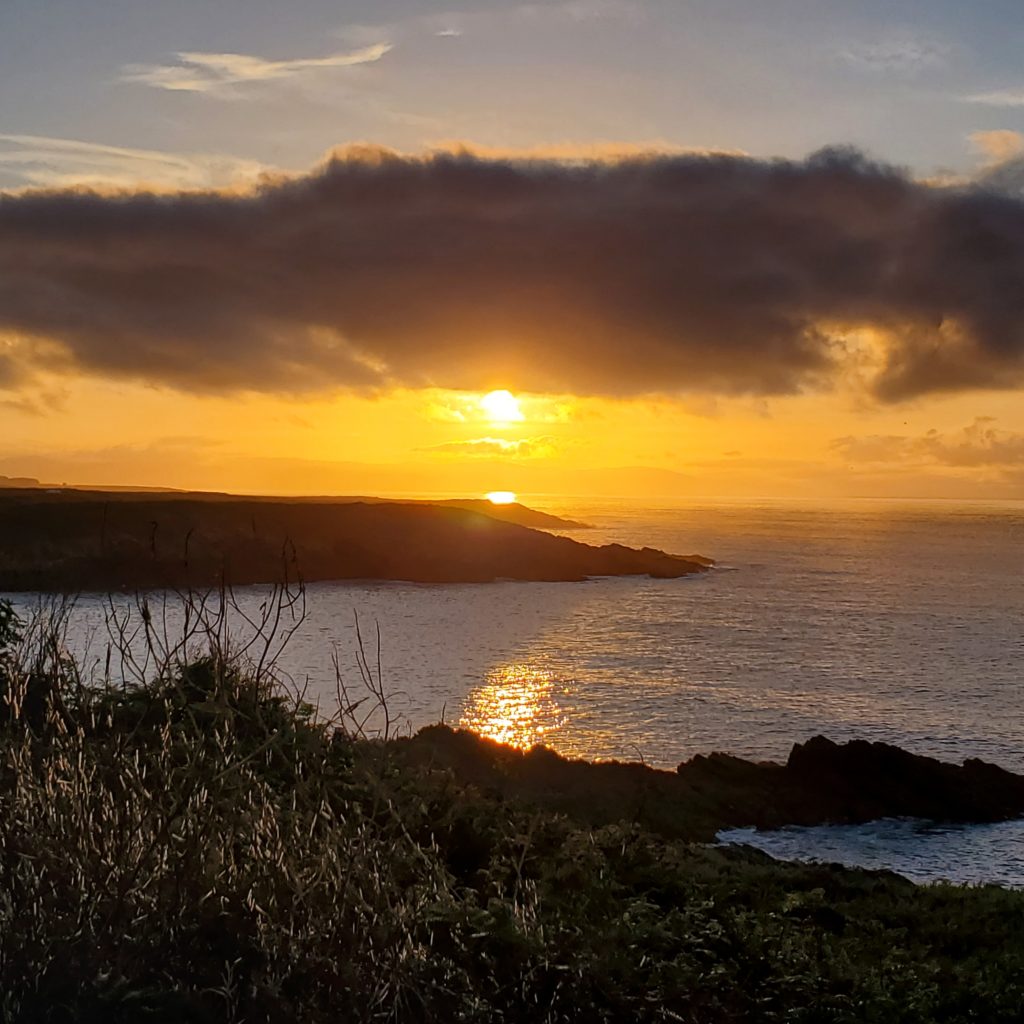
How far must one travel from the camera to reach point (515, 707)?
134ft

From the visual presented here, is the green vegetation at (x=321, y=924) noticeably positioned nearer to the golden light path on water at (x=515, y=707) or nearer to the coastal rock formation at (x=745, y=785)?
the coastal rock formation at (x=745, y=785)

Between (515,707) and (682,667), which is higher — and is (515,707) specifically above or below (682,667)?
below

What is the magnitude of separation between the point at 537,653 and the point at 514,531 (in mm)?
65207

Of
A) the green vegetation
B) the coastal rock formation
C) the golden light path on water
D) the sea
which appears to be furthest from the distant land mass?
the green vegetation

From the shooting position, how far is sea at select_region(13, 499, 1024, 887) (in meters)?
25.5

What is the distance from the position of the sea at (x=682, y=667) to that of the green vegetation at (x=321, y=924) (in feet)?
3.21

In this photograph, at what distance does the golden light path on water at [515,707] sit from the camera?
36.1 meters

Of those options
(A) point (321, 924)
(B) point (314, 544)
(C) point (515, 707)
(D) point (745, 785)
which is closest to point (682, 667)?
(C) point (515, 707)

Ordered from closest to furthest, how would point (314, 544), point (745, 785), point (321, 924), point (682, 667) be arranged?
1. point (321, 924)
2. point (745, 785)
3. point (682, 667)
4. point (314, 544)

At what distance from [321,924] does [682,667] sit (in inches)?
1800

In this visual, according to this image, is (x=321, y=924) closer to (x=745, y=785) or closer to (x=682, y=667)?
(x=745, y=785)

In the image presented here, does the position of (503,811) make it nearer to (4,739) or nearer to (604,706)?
(4,739)

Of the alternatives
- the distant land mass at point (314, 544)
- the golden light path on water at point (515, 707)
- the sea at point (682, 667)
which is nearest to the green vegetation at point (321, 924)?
the sea at point (682, 667)

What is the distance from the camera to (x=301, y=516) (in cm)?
10594
